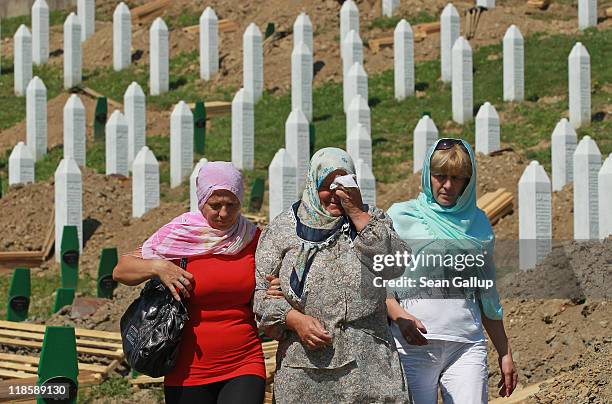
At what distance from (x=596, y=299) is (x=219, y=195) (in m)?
4.81

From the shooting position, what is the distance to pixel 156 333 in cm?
580

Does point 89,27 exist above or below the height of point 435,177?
above

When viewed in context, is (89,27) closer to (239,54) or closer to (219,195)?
(239,54)

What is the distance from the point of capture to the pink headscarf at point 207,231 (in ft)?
19.2

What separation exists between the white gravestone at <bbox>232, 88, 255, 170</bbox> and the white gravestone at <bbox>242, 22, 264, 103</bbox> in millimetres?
3973

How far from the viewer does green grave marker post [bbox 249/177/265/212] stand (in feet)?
54.2

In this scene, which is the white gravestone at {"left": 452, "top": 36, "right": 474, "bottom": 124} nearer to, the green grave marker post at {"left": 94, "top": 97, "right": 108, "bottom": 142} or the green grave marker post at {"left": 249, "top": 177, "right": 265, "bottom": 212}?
the green grave marker post at {"left": 249, "top": 177, "right": 265, "bottom": 212}

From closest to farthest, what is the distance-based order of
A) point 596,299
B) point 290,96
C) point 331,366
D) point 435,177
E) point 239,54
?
point 331,366 → point 435,177 → point 596,299 → point 290,96 → point 239,54

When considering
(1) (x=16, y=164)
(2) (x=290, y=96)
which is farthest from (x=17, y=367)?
(2) (x=290, y=96)

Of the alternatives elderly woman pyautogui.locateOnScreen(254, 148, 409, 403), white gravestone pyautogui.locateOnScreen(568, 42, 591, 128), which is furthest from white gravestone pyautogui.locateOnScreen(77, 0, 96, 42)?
elderly woman pyautogui.locateOnScreen(254, 148, 409, 403)

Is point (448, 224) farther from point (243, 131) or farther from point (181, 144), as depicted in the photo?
point (243, 131)

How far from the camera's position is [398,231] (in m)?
5.89

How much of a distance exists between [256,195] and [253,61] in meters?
6.47

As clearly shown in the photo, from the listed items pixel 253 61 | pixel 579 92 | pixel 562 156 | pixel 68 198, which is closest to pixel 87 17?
pixel 253 61
